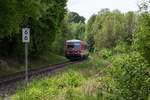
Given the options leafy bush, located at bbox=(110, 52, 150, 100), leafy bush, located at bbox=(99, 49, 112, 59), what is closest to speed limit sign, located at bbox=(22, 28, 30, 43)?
leafy bush, located at bbox=(99, 49, 112, 59)

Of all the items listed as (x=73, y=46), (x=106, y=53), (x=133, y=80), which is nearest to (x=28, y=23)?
(x=106, y=53)

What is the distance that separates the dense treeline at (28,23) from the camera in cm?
934

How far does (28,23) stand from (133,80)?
14444mm

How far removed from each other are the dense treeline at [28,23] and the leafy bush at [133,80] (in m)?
6.21

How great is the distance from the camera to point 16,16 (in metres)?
10.2

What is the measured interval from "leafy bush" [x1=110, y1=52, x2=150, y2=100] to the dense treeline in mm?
6206

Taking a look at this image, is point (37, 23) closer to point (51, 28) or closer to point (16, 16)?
point (51, 28)

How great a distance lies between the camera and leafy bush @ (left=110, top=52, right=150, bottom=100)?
3.86 metres

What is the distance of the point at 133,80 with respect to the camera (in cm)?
394

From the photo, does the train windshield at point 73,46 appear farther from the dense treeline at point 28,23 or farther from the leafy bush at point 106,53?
the leafy bush at point 106,53

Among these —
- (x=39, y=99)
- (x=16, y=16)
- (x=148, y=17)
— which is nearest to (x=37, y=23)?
(x=16, y=16)

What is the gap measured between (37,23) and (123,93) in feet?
48.1

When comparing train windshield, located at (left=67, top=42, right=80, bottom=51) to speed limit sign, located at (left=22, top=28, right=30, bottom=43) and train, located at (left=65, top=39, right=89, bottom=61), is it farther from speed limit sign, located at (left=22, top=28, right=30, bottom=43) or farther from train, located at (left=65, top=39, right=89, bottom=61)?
speed limit sign, located at (left=22, top=28, right=30, bottom=43)

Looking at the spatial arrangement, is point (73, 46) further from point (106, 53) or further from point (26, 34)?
point (26, 34)
